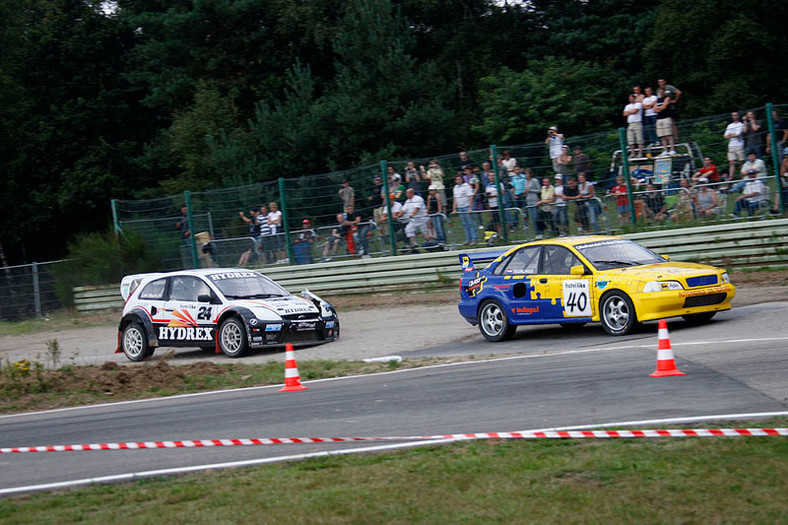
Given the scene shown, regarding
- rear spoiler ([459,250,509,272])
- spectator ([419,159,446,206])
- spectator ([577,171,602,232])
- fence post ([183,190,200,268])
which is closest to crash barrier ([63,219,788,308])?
spectator ([577,171,602,232])

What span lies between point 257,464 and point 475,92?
133ft

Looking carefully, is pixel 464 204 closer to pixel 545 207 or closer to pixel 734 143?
pixel 545 207

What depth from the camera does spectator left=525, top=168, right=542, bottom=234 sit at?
65.9ft

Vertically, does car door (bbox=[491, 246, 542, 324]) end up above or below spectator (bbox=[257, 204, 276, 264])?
below

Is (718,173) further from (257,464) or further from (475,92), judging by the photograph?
(475,92)

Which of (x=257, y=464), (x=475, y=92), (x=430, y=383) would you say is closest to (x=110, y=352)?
(x=430, y=383)

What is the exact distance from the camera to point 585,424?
311 inches

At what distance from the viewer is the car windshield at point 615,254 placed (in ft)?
45.1

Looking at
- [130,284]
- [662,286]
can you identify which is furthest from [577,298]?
[130,284]

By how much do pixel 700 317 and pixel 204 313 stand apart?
325 inches

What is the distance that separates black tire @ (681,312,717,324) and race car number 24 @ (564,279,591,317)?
1.44 meters

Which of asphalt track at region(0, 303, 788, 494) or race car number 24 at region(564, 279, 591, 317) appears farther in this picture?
race car number 24 at region(564, 279, 591, 317)

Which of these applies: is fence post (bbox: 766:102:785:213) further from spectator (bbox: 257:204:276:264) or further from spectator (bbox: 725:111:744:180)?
spectator (bbox: 257:204:276:264)

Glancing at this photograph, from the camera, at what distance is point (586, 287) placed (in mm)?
13609
